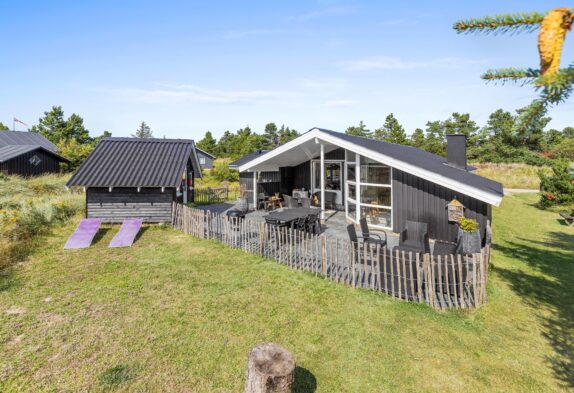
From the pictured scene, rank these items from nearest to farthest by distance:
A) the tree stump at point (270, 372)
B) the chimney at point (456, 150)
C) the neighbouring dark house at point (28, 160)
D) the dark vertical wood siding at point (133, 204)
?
1. the tree stump at point (270, 372)
2. the chimney at point (456, 150)
3. the dark vertical wood siding at point (133, 204)
4. the neighbouring dark house at point (28, 160)

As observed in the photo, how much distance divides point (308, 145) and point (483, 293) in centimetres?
1035

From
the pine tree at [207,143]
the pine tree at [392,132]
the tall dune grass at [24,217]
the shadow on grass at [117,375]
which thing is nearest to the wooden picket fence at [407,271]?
the shadow on grass at [117,375]

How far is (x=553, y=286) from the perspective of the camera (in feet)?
23.7

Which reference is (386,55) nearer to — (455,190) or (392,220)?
(455,190)

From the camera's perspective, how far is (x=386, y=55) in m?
8.98

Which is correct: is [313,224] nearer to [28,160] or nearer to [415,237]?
[415,237]

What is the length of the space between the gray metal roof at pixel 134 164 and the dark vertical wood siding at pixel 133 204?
54cm

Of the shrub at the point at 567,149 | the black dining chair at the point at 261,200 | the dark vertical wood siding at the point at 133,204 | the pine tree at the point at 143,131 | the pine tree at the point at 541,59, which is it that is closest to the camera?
the pine tree at the point at 541,59

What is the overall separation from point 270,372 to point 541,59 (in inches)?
151

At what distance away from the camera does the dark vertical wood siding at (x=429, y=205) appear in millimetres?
9602

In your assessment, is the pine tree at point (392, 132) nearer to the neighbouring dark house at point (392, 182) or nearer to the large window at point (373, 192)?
the neighbouring dark house at point (392, 182)

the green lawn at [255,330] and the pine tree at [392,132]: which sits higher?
the pine tree at [392,132]

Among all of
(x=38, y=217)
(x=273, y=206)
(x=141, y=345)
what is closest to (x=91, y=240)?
(x=38, y=217)

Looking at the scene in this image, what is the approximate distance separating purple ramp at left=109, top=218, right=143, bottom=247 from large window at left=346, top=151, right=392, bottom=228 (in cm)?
918
